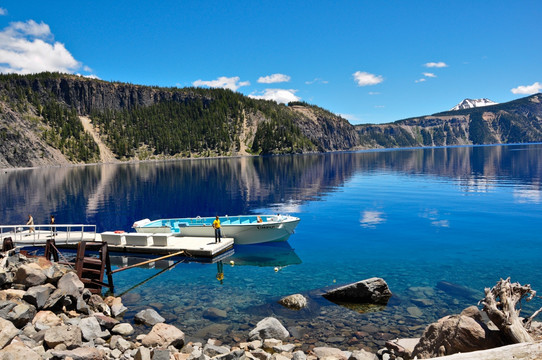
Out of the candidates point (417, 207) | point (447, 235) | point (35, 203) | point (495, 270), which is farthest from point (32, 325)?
point (35, 203)

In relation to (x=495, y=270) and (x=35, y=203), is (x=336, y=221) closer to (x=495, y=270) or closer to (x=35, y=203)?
(x=495, y=270)

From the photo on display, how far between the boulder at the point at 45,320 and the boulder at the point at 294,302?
11.0 m

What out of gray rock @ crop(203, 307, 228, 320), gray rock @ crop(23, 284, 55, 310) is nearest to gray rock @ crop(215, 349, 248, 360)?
gray rock @ crop(203, 307, 228, 320)

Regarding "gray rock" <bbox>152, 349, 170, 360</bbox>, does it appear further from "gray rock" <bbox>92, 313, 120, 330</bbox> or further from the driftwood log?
the driftwood log

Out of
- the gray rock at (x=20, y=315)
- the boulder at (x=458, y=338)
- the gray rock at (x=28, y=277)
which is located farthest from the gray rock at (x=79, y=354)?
the boulder at (x=458, y=338)

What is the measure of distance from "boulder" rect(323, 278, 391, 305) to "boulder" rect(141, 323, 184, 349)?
914cm

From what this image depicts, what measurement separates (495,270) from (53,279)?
92.1 feet

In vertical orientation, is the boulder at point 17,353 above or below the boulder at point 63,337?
above

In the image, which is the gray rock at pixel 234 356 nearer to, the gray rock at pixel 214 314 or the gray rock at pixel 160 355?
the gray rock at pixel 160 355

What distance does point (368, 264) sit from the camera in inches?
1091

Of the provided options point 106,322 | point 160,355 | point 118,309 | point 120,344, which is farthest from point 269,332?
point 118,309

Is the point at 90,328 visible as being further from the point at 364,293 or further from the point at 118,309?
the point at 364,293

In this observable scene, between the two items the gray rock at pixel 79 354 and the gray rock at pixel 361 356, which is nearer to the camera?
the gray rock at pixel 79 354

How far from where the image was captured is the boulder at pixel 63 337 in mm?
13182
